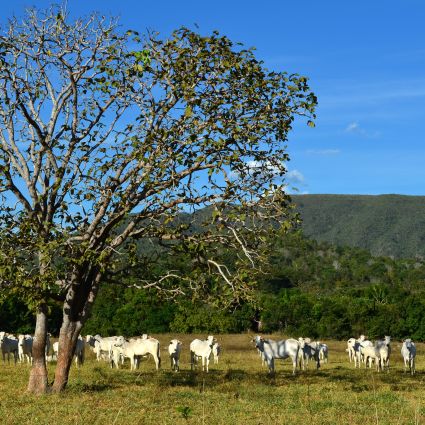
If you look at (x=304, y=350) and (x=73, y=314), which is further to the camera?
(x=304, y=350)

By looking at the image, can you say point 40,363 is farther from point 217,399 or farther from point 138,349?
point 138,349

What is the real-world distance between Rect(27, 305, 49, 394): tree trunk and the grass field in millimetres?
639

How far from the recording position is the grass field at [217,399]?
53.4 ft

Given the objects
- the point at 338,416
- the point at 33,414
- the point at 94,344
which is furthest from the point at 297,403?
the point at 94,344

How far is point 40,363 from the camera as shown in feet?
74.4

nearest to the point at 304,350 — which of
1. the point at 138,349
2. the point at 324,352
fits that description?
the point at 138,349

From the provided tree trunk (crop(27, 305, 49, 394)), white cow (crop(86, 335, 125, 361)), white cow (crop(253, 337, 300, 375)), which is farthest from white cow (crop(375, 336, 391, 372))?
tree trunk (crop(27, 305, 49, 394))

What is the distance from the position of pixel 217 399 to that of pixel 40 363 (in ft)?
19.7

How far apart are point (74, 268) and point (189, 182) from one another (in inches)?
177

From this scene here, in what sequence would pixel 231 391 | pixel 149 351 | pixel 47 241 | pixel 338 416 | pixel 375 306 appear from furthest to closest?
1. pixel 375 306
2. pixel 149 351
3. pixel 231 391
4. pixel 47 241
5. pixel 338 416

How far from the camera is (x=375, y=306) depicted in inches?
3258

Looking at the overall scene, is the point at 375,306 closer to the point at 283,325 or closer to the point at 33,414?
the point at 283,325

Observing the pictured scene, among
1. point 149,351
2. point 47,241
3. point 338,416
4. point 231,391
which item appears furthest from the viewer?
point 149,351

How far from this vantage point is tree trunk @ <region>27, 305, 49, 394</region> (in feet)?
73.4
